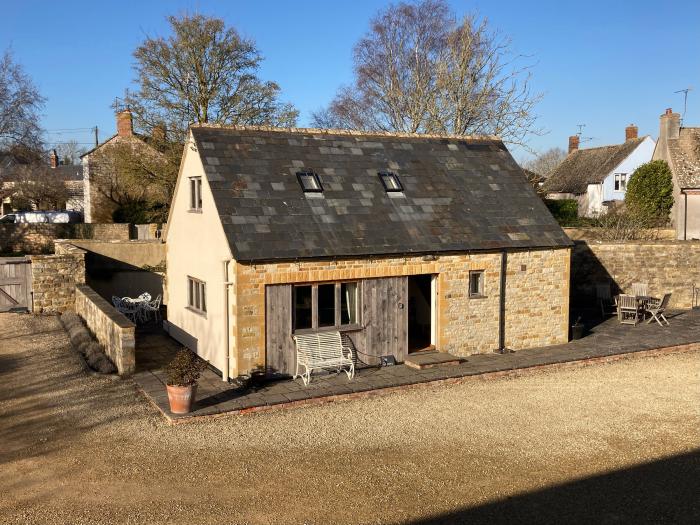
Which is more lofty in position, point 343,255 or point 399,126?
point 399,126

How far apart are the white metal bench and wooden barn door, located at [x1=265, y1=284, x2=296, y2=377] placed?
8.2 inches

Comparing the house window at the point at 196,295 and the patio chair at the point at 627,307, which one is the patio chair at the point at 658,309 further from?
the house window at the point at 196,295

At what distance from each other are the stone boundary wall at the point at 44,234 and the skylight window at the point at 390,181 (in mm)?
23521

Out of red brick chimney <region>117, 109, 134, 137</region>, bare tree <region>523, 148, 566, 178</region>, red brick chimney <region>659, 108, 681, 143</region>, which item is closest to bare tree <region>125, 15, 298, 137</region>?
red brick chimney <region>117, 109, 134, 137</region>

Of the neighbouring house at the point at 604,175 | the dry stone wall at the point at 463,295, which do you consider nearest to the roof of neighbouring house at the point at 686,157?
the neighbouring house at the point at 604,175

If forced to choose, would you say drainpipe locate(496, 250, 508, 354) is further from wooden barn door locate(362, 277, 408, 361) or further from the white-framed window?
the white-framed window

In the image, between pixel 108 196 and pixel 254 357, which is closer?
pixel 254 357

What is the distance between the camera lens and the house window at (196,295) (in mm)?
15719

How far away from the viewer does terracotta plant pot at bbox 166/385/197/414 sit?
11492 mm

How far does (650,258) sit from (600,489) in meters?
16.7

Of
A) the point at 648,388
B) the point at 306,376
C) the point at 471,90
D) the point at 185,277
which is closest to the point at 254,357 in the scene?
the point at 306,376

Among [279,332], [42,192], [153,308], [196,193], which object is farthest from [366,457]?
[42,192]

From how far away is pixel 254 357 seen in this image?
13609 millimetres

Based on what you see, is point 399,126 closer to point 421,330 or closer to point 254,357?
point 421,330
